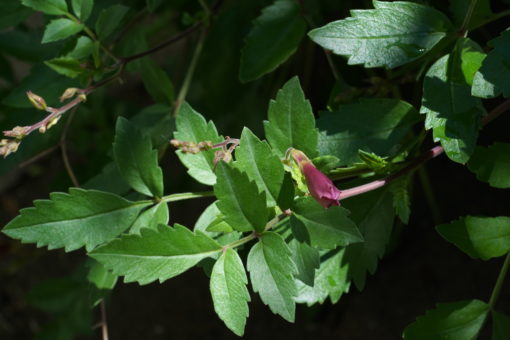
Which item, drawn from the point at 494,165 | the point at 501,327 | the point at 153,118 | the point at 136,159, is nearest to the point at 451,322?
the point at 501,327

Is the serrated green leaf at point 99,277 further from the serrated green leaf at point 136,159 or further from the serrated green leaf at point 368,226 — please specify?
the serrated green leaf at point 368,226

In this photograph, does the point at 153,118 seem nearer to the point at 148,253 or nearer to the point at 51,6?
the point at 51,6

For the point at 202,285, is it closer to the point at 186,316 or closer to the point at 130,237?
the point at 186,316

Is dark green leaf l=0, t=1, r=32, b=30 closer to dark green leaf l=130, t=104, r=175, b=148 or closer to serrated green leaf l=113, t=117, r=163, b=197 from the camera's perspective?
dark green leaf l=130, t=104, r=175, b=148

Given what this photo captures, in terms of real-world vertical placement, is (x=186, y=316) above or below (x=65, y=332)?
below

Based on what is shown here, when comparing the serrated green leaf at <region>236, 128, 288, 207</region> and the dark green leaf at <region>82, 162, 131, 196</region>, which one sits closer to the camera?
the serrated green leaf at <region>236, 128, 288, 207</region>

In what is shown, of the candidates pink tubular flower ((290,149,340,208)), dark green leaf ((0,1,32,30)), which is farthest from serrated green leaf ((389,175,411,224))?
dark green leaf ((0,1,32,30))

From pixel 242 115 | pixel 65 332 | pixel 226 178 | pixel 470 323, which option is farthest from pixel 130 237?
pixel 242 115

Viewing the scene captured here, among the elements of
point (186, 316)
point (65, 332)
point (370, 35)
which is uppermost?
point (370, 35)
